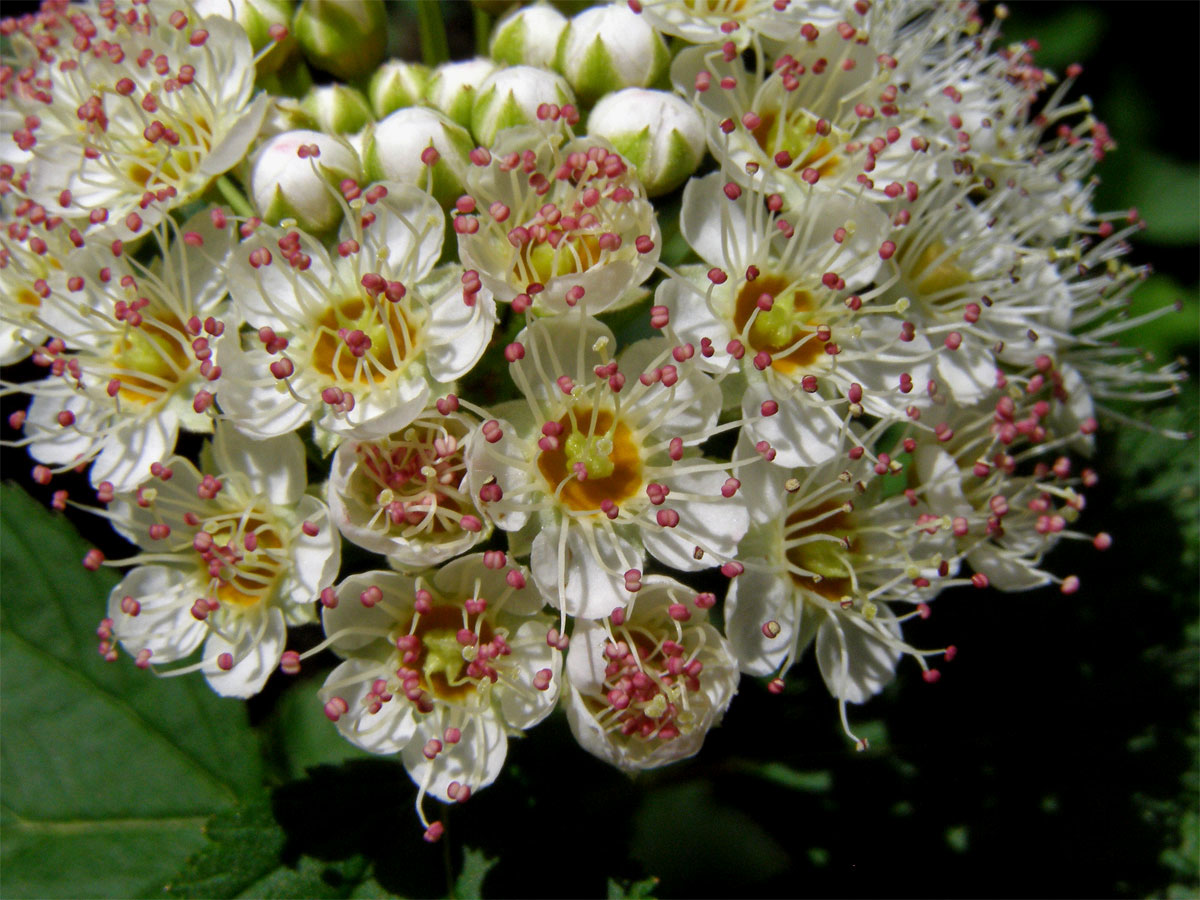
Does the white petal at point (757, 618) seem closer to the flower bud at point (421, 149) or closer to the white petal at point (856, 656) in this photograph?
the white petal at point (856, 656)

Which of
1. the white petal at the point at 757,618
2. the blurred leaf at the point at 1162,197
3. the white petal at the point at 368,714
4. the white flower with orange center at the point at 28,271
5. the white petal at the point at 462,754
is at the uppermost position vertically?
the white flower with orange center at the point at 28,271

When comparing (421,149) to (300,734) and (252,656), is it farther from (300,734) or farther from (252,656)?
(300,734)

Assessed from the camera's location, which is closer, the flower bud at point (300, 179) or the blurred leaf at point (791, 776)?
the flower bud at point (300, 179)

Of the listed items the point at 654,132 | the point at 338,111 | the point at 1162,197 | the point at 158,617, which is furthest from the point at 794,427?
the point at 1162,197

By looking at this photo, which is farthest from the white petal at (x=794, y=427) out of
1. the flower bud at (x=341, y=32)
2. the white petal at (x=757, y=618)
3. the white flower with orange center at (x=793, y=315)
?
the flower bud at (x=341, y=32)

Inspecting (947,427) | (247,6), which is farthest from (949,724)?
(247,6)

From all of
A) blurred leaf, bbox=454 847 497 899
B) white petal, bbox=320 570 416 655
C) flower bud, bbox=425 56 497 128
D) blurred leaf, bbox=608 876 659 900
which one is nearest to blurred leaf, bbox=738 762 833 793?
blurred leaf, bbox=608 876 659 900

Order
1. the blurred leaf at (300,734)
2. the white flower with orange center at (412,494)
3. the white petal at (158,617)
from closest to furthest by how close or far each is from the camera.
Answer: the white flower with orange center at (412,494) < the white petal at (158,617) < the blurred leaf at (300,734)
